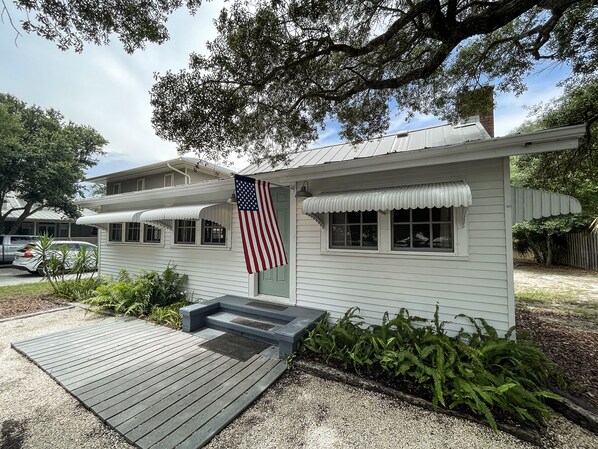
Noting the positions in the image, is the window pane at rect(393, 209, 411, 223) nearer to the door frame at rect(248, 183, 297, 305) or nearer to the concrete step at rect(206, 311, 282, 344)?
the door frame at rect(248, 183, 297, 305)

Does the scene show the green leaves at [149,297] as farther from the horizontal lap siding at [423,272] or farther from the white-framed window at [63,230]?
the white-framed window at [63,230]

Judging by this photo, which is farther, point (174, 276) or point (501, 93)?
point (174, 276)

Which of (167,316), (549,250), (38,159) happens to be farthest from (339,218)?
(38,159)

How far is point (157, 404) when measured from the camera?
120 inches

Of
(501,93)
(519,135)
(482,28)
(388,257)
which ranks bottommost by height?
(388,257)

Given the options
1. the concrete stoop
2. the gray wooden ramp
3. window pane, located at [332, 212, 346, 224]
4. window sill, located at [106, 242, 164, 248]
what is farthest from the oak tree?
window pane, located at [332, 212, 346, 224]

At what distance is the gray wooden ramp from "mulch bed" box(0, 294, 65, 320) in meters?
2.77

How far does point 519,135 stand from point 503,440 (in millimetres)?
3593

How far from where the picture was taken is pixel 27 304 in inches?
287

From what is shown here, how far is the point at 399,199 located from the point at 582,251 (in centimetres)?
1570

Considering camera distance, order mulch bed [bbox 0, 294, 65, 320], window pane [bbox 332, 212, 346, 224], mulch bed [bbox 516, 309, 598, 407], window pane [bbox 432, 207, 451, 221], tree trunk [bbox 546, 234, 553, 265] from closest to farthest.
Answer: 1. mulch bed [bbox 516, 309, 598, 407]
2. window pane [bbox 432, 207, 451, 221]
3. window pane [bbox 332, 212, 346, 224]
4. mulch bed [bbox 0, 294, 65, 320]
5. tree trunk [bbox 546, 234, 553, 265]

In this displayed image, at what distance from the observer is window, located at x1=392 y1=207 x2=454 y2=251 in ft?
14.0

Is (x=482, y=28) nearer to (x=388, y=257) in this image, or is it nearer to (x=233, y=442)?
(x=388, y=257)

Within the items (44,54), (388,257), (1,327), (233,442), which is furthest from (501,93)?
(1,327)
